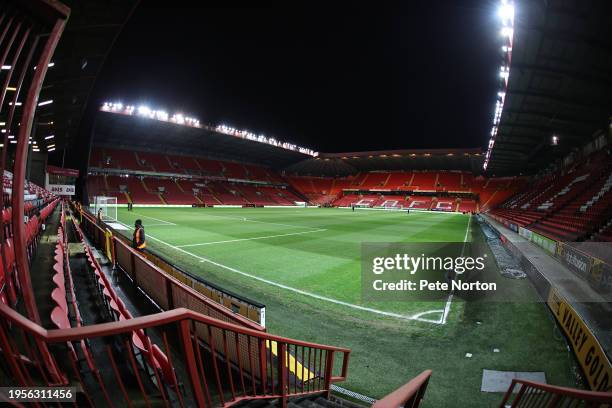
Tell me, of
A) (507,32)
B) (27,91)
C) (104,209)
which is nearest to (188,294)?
(27,91)

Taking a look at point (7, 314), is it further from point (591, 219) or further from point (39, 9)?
point (591, 219)

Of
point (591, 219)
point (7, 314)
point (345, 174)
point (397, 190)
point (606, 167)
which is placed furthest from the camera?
point (345, 174)

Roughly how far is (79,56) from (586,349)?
1988 centimetres

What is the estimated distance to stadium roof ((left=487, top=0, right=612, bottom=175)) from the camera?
10.5 metres

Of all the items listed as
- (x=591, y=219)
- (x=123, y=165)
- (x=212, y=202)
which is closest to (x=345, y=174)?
(x=212, y=202)

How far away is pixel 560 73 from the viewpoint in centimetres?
1391

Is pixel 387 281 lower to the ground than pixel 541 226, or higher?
lower

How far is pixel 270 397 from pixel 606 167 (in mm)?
23328

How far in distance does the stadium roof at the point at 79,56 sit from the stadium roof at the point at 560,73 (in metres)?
14.9

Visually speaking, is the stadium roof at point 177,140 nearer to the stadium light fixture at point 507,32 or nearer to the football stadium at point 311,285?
the football stadium at point 311,285

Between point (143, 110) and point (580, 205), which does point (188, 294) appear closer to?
point (580, 205)

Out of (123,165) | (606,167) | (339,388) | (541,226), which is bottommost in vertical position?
(339,388)

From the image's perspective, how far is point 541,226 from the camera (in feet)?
57.8

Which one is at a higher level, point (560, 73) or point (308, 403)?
point (560, 73)
